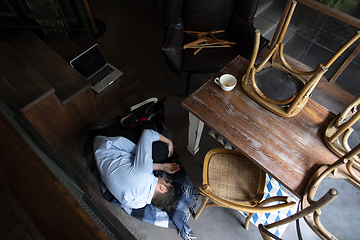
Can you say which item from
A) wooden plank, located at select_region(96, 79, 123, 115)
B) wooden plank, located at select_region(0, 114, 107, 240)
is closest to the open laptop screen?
wooden plank, located at select_region(96, 79, 123, 115)

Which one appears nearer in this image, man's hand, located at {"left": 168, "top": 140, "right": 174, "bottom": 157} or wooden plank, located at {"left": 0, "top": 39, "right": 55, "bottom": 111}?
wooden plank, located at {"left": 0, "top": 39, "right": 55, "bottom": 111}

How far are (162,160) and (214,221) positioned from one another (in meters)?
0.67

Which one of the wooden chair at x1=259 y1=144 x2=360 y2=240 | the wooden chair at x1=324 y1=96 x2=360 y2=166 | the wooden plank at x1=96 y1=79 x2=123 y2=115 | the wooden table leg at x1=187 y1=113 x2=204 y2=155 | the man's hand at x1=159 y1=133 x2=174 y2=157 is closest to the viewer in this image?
the wooden chair at x1=259 y1=144 x2=360 y2=240

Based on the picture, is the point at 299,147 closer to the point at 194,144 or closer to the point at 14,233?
the point at 194,144

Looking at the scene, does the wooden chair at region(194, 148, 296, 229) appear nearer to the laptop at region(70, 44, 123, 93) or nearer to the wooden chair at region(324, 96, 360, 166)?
the wooden chair at region(324, 96, 360, 166)

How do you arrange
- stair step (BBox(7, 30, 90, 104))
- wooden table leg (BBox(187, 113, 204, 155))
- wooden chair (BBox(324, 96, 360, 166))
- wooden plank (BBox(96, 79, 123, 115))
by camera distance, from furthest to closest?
wooden plank (BBox(96, 79, 123, 115)), stair step (BBox(7, 30, 90, 104)), wooden table leg (BBox(187, 113, 204, 155)), wooden chair (BBox(324, 96, 360, 166))

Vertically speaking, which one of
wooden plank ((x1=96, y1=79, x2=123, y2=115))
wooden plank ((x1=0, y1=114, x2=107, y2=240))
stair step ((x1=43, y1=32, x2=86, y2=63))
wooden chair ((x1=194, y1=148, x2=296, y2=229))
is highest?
wooden plank ((x1=0, y1=114, x2=107, y2=240))

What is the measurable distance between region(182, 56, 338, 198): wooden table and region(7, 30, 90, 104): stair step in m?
1.04

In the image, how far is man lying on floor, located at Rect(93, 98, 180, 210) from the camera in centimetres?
156

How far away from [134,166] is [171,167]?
364mm

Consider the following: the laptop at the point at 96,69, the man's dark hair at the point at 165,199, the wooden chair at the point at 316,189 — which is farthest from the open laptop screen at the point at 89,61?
the wooden chair at the point at 316,189

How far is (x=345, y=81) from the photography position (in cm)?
227

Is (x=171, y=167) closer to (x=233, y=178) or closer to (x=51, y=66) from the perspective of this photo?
(x=233, y=178)

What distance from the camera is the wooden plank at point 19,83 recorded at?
1.56 m
